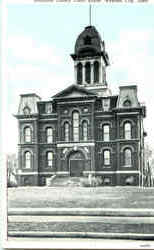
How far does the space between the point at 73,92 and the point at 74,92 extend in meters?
0.03

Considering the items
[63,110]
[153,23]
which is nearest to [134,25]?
[153,23]

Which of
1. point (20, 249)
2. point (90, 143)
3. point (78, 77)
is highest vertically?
point (78, 77)

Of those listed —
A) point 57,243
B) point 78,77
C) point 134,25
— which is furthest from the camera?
point 78,77

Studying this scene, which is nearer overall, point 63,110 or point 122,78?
point 122,78

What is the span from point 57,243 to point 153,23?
365cm

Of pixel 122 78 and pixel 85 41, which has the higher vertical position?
pixel 85 41

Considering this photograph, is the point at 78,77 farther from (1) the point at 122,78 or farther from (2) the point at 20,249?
(2) the point at 20,249

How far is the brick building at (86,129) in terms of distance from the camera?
24.1 ft

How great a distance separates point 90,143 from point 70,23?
2.02m

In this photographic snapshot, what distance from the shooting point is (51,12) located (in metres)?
7.15

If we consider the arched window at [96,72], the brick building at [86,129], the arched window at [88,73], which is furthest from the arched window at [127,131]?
the arched window at [88,73]

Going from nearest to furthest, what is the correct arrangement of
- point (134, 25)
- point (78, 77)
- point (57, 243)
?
point (57, 243) → point (134, 25) → point (78, 77)

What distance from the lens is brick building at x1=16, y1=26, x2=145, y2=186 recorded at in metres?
7.35

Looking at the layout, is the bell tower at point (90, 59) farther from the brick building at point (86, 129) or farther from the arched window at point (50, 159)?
the arched window at point (50, 159)
